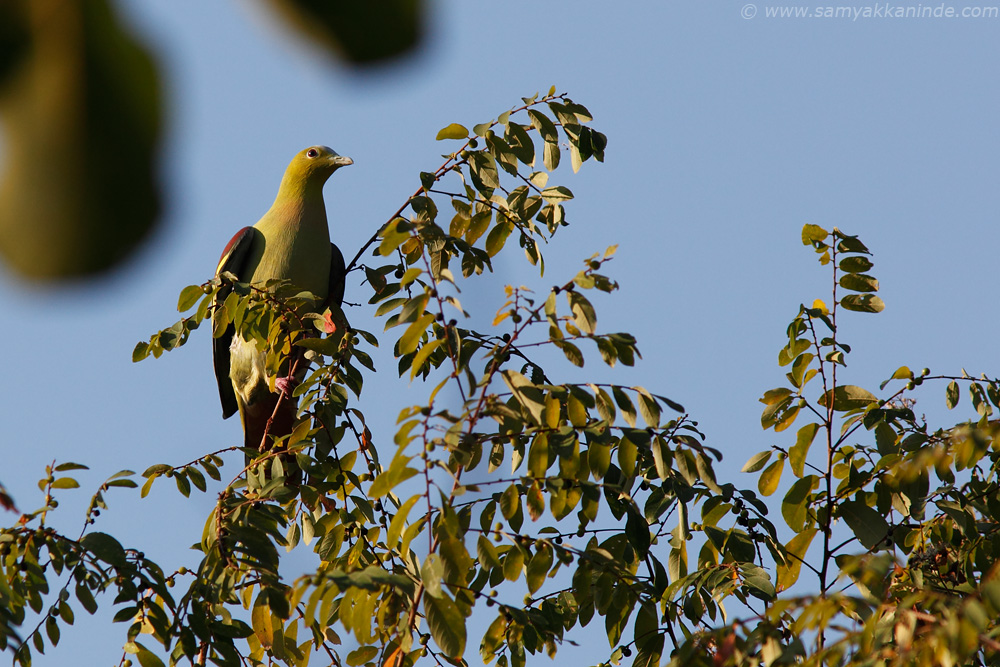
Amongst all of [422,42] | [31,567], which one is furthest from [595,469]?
[422,42]

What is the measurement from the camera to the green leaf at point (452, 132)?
9.27 ft

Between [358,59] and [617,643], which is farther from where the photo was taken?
[617,643]

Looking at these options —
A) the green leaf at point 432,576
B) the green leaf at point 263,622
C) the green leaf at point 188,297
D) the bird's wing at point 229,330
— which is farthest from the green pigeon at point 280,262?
the green leaf at point 432,576

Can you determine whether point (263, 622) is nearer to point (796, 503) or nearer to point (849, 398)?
point (796, 503)

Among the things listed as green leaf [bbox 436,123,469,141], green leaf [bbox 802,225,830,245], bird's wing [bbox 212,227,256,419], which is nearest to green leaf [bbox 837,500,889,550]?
green leaf [bbox 802,225,830,245]

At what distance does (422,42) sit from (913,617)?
5.26ft

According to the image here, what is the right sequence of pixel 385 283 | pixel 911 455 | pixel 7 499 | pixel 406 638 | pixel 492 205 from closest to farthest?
pixel 7 499 → pixel 406 638 → pixel 911 455 → pixel 492 205 → pixel 385 283

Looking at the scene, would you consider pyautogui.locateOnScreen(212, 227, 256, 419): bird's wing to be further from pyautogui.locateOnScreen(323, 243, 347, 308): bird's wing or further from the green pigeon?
pyautogui.locateOnScreen(323, 243, 347, 308): bird's wing

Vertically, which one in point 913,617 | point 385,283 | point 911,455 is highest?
point 385,283

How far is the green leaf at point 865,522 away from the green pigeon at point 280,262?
256cm

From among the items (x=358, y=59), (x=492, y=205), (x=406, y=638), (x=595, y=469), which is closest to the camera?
(x=358, y=59)

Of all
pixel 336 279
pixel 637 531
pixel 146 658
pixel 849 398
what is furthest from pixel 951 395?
pixel 336 279

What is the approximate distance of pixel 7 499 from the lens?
5.41ft

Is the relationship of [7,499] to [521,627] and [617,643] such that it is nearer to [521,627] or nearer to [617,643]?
[521,627]
